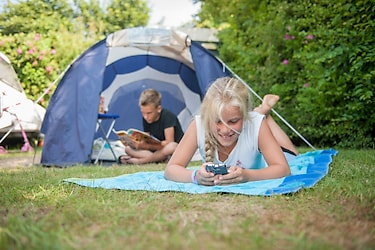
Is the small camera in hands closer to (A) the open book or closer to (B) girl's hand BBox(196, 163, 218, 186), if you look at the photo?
(B) girl's hand BBox(196, 163, 218, 186)

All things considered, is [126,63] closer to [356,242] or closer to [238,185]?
[238,185]

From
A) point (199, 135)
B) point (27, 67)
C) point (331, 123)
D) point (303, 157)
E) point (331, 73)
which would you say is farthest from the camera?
point (27, 67)

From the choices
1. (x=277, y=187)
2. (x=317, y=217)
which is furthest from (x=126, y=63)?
(x=317, y=217)

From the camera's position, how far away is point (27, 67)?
485 cm

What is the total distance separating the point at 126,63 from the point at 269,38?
5.55 feet

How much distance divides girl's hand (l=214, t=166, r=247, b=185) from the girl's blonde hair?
0.62ft

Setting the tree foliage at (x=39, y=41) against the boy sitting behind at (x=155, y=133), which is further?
the boy sitting behind at (x=155, y=133)

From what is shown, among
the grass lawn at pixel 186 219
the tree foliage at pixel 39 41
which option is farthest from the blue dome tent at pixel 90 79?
the grass lawn at pixel 186 219

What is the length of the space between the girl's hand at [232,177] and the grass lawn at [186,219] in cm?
17

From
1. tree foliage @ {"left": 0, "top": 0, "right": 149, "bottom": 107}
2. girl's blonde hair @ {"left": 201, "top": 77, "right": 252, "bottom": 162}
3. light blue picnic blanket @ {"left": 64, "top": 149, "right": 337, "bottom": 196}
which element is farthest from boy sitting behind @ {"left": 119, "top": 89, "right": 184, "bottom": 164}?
girl's blonde hair @ {"left": 201, "top": 77, "right": 252, "bottom": 162}

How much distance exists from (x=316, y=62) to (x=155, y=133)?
5.22 ft

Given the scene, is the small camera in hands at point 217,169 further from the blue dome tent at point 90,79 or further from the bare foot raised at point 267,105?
the blue dome tent at point 90,79

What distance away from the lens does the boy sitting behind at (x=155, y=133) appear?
3.78m

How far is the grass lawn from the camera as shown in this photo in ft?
3.41
